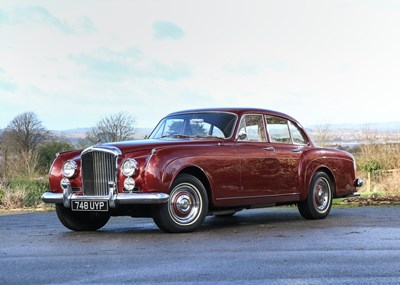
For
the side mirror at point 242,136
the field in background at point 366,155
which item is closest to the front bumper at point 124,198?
the side mirror at point 242,136

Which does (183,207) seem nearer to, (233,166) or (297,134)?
(233,166)

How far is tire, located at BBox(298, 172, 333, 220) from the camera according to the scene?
1059 cm

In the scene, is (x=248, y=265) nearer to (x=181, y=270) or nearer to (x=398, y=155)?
(x=181, y=270)

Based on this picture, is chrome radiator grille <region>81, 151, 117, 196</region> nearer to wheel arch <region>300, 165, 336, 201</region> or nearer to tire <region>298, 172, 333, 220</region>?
wheel arch <region>300, 165, 336, 201</region>

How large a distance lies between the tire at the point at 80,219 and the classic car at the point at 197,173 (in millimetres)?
15

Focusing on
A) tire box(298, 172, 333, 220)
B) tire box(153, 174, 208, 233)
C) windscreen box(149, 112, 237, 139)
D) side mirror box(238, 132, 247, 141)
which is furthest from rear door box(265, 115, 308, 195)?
tire box(153, 174, 208, 233)

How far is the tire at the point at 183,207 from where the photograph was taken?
8.25m

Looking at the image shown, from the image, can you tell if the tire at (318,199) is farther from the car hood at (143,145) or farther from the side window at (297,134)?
the car hood at (143,145)

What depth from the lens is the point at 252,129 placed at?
10.0 meters

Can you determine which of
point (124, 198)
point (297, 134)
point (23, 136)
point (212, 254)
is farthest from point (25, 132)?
point (212, 254)

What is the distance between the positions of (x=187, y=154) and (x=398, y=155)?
96.8 feet

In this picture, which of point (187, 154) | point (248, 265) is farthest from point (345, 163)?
point (248, 265)

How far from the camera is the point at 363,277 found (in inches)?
202

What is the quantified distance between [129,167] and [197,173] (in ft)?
3.60
